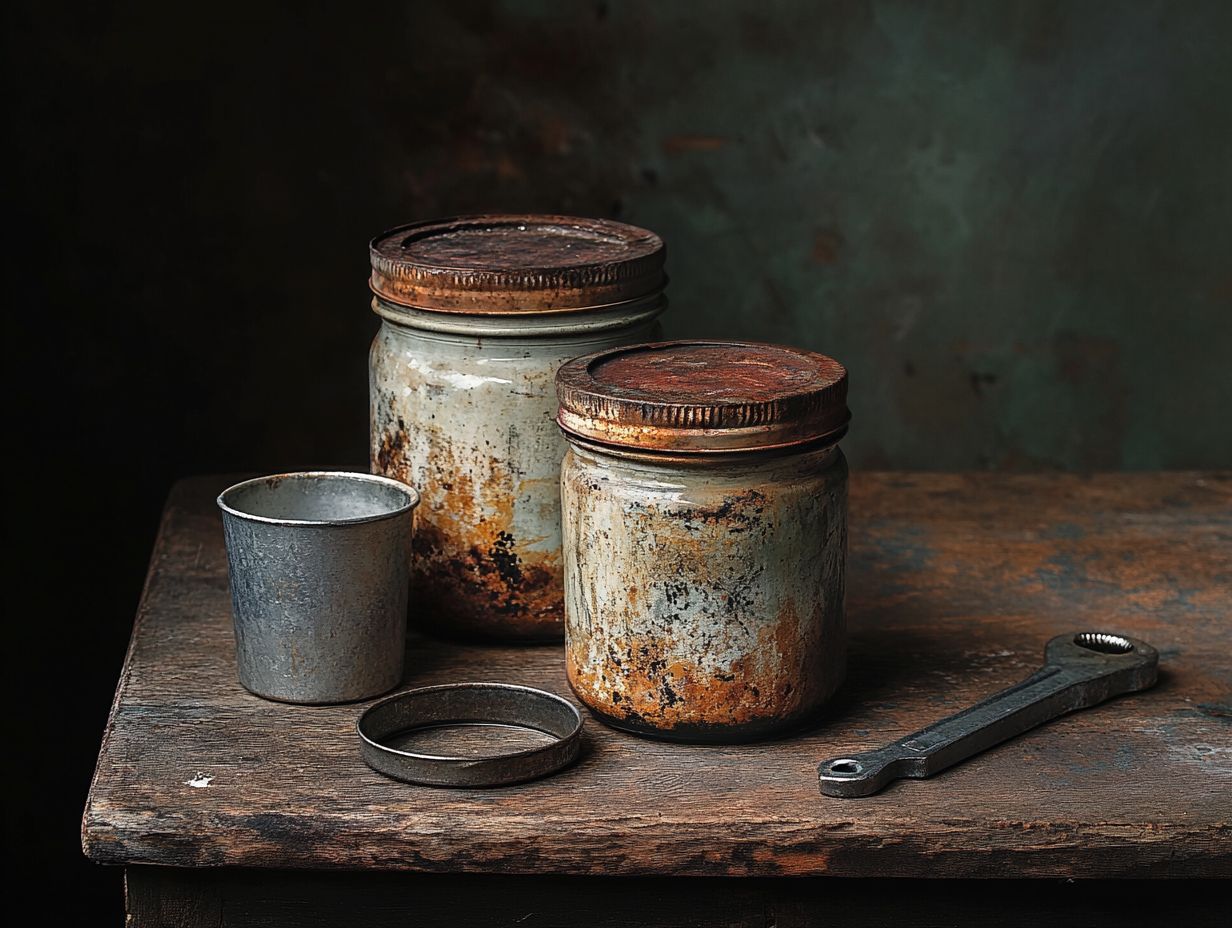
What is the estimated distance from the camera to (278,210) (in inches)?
82.1

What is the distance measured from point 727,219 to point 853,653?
1082 millimetres

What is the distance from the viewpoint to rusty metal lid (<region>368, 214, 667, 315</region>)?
115cm

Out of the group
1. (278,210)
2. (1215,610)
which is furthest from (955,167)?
(1215,610)

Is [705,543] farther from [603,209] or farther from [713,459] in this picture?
[603,209]

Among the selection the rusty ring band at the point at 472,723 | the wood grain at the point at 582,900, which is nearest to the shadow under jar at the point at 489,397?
the rusty ring band at the point at 472,723

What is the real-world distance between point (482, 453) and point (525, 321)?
0.10 meters

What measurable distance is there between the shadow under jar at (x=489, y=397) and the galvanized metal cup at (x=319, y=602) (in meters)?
0.05

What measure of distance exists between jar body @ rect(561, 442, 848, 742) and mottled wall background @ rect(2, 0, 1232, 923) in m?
1.13

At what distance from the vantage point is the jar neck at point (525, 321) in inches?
45.3

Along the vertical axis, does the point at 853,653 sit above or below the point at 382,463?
below

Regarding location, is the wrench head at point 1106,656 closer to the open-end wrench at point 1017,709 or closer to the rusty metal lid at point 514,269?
the open-end wrench at point 1017,709

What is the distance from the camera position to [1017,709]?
107cm

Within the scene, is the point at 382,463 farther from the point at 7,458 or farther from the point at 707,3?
the point at 707,3

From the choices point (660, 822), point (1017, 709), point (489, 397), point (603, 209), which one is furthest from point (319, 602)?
point (603, 209)
